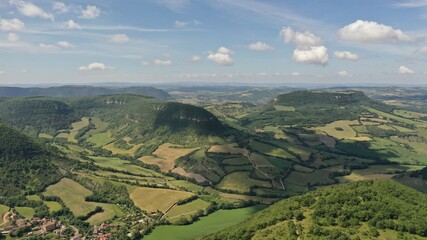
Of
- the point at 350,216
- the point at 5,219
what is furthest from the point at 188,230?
the point at 5,219

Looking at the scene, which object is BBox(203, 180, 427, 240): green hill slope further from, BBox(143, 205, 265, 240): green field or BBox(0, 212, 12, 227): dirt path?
BBox(0, 212, 12, 227): dirt path

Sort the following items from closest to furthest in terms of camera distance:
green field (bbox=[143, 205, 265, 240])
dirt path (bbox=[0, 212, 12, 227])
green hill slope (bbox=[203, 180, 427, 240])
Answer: green hill slope (bbox=[203, 180, 427, 240])
green field (bbox=[143, 205, 265, 240])
dirt path (bbox=[0, 212, 12, 227])

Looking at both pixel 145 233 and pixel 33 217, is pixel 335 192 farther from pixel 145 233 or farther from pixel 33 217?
→ pixel 33 217

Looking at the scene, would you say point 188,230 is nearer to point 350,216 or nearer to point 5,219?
point 350,216

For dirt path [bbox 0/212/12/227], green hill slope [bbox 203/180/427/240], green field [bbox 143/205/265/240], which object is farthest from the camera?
dirt path [bbox 0/212/12/227]

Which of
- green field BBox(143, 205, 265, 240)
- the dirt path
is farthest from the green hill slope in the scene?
the dirt path

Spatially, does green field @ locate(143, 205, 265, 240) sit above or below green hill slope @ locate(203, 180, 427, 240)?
below

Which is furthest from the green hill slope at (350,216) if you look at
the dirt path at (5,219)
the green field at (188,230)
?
the dirt path at (5,219)

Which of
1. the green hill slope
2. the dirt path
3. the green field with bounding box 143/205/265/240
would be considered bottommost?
the green field with bounding box 143/205/265/240

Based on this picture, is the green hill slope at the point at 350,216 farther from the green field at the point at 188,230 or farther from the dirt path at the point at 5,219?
the dirt path at the point at 5,219
